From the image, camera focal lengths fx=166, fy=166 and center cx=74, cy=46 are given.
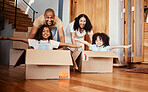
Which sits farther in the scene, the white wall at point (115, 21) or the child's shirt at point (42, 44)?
the white wall at point (115, 21)

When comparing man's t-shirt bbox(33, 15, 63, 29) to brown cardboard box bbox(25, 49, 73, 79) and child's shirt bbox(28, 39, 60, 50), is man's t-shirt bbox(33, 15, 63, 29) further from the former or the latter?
brown cardboard box bbox(25, 49, 73, 79)

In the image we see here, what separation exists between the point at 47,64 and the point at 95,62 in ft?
2.60

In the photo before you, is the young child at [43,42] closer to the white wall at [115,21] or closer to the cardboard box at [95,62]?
the cardboard box at [95,62]

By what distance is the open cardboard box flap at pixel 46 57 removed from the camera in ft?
4.34

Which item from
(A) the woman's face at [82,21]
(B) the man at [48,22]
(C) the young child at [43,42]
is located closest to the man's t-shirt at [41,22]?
(B) the man at [48,22]

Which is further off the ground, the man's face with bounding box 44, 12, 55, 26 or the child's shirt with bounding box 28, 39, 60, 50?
the man's face with bounding box 44, 12, 55, 26

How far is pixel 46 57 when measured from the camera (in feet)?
4.54

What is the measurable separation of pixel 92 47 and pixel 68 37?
60cm

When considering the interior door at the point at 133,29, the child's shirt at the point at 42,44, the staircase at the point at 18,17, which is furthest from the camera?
the staircase at the point at 18,17

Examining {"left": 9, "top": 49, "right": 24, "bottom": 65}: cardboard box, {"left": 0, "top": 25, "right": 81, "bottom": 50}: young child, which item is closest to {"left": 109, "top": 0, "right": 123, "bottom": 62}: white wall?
{"left": 0, "top": 25, "right": 81, "bottom": 50}: young child

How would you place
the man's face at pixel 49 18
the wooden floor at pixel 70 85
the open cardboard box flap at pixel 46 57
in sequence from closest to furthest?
the wooden floor at pixel 70 85 < the open cardboard box flap at pixel 46 57 < the man's face at pixel 49 18

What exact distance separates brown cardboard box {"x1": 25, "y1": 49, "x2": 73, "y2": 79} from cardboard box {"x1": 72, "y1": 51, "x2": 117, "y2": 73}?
0.48 meters

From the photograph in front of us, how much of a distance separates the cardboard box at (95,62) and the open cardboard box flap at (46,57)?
19.3 inches

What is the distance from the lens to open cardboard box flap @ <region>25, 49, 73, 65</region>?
1324mm
